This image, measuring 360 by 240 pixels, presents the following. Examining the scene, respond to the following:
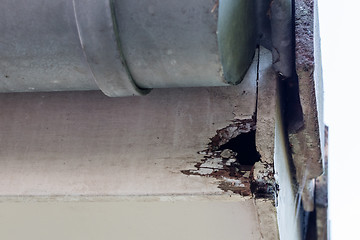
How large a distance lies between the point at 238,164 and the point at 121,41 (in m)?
0.40

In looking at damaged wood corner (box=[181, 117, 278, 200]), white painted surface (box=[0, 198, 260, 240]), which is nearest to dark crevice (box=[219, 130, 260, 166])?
damaged wood corner (box=[181, 117, 278, 200])

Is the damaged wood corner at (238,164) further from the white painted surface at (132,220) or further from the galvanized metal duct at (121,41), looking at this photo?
the galvanized metal duct at (121,41)

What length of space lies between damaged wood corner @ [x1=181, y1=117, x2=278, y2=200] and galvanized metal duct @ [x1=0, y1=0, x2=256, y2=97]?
17cm

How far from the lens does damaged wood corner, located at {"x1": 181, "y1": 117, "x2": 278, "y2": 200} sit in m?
0.94

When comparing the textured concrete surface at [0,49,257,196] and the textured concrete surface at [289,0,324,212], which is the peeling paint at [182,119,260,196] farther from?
the textured concrete surface at [289,0,324,212]

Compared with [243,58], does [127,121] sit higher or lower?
lower

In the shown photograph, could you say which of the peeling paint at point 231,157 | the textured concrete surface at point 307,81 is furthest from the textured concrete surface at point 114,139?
the textured concrete surface at point 307,81

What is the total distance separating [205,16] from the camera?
764 millimetres

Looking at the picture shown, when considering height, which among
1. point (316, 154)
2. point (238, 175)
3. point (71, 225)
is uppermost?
point (316, 154)

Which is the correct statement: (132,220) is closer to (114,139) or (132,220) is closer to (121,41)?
(114,139)

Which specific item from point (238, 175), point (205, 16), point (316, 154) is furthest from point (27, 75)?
point (316, 154)

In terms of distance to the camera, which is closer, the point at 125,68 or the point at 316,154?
the point at 125,68

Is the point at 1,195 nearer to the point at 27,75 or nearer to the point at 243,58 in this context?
the point at 27,75

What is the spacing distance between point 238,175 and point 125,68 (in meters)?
0.36
